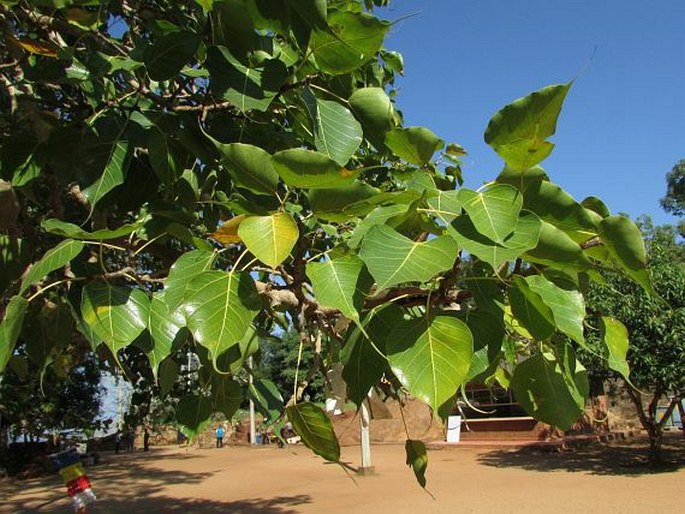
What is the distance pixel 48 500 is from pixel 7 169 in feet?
46.5

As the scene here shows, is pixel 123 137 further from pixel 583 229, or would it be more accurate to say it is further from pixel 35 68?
pixel 583 229

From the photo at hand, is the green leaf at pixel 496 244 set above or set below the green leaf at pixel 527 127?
below

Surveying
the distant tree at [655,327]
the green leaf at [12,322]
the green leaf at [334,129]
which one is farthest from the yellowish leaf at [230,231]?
the distant tree at [655,327]

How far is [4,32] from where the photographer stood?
1962mm

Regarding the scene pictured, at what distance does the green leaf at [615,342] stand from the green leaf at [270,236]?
56 cm

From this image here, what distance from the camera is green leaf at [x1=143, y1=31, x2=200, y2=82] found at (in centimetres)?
137

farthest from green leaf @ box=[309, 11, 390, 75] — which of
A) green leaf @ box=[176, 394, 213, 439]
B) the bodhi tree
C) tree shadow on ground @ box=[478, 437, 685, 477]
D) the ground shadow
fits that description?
tree shadow on ground @ box=[478, 437, 685, 477]

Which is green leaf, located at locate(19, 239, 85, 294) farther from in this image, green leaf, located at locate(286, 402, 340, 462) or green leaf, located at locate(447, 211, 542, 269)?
green leaf, located at locate(447, 211, 542, 269)

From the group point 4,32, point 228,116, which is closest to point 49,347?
point 228,116

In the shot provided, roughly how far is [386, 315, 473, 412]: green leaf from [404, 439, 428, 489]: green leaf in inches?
17.8

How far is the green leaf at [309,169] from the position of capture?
0.89m

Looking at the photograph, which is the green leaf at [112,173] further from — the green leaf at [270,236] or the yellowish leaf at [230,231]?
the green leaf at [270,236]

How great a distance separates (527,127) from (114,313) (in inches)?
30.0

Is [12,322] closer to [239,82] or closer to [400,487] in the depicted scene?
[239,82]
